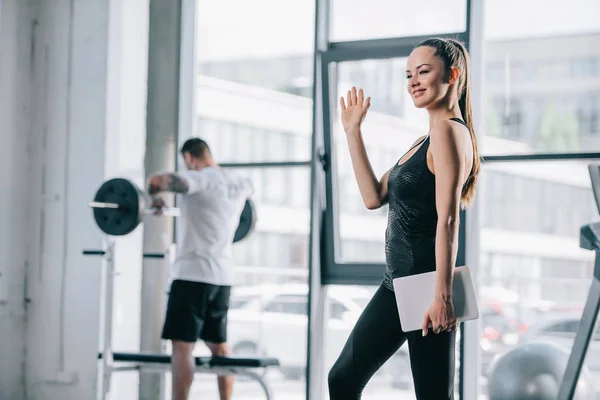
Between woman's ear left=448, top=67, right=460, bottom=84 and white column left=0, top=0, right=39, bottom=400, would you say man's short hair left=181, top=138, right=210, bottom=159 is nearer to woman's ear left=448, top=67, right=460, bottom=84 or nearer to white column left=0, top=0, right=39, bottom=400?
white column left=0, top=0, right=39, bottom=400

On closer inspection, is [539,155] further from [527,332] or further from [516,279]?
[527,332]

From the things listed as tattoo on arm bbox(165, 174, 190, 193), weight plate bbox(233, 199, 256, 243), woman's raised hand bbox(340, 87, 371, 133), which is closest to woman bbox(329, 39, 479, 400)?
woman's raised hand bbox(340, 87, 371, 133)

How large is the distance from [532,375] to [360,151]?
1.80 metres

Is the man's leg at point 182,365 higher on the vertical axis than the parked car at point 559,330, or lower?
higher

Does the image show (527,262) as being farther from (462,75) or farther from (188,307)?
(462,75)

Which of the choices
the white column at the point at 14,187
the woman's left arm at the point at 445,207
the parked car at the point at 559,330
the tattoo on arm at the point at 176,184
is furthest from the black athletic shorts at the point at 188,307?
the parked car at the point at 559,330

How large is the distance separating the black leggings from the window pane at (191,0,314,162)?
2496 mm

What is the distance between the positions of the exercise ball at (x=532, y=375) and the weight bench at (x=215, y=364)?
0.98m

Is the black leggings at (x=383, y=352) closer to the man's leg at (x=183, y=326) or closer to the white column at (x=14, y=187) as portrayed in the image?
the man's leg at (x=183, y=326)

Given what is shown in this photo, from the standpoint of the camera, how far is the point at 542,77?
403 cm

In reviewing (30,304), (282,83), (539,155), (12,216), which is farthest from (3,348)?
(539,155)

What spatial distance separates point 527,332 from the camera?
25.1ft

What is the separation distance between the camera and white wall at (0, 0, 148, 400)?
14.7ft

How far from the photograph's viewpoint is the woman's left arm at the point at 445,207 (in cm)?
188
